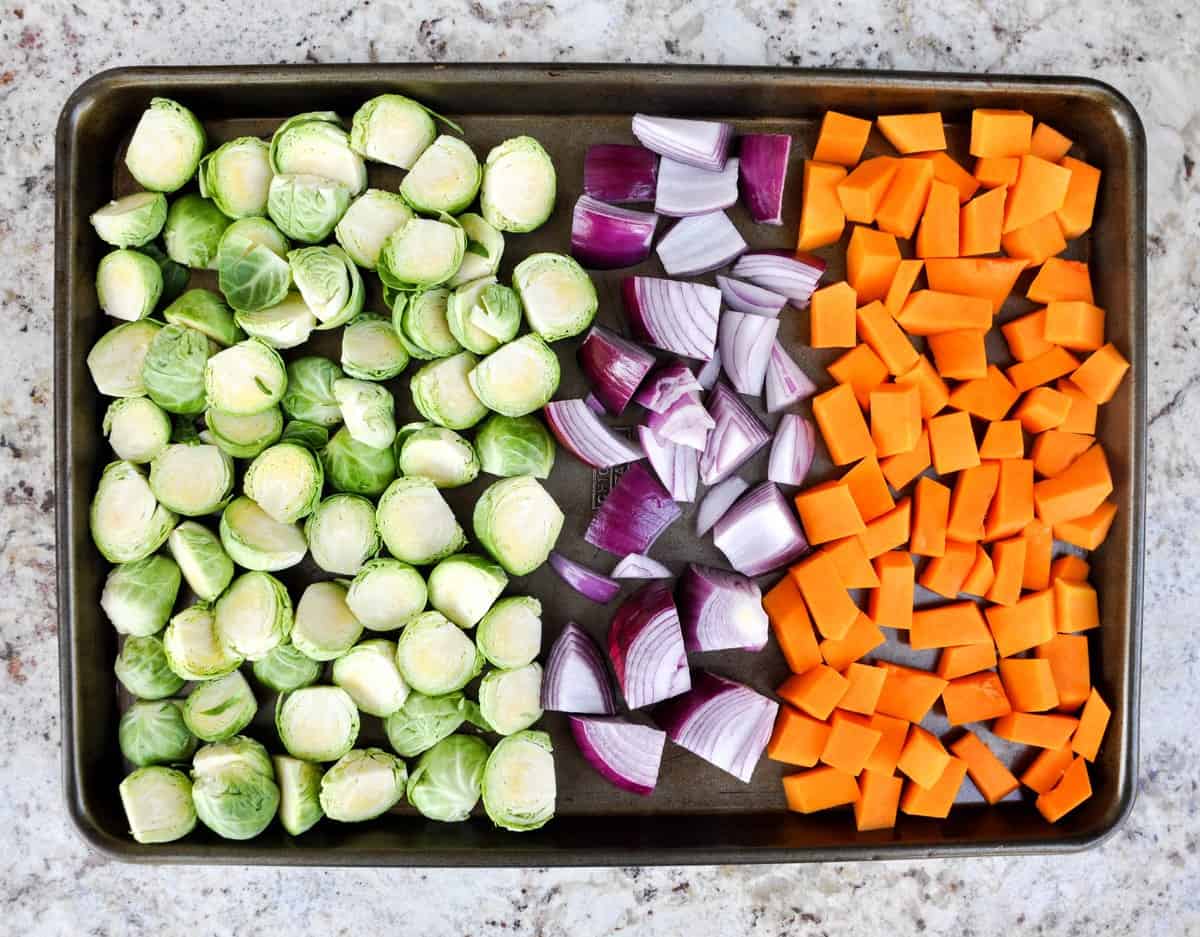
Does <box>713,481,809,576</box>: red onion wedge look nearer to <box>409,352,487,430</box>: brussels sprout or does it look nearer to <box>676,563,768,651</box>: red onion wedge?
<box>676,563,768,651</box>: red onion wedge

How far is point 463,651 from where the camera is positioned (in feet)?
6.64

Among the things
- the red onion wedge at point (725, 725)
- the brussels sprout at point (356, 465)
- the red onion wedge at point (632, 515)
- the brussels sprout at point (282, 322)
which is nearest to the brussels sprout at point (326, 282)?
the brussels sprout at point (282, 322)

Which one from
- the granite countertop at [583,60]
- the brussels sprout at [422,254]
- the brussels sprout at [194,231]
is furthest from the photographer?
the granite countertop at [583,60]

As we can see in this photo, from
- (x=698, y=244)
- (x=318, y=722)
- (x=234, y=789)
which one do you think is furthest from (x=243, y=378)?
(x=698, y=244)

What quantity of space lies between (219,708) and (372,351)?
0.82m

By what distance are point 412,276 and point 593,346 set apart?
0.40 metres

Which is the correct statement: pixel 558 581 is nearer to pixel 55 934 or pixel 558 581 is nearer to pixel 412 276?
pixel 412 276

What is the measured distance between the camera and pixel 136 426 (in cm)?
201

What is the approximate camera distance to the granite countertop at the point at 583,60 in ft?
7.23

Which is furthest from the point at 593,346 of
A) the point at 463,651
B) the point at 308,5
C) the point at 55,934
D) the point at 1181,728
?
the point at 55,934

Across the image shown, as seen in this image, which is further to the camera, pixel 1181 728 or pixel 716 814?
pixel 1181 728

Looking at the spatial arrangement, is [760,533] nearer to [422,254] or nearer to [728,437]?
A: [728,437]

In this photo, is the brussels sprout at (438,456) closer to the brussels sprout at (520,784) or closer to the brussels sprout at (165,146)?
the brussels sprout at (520,784)

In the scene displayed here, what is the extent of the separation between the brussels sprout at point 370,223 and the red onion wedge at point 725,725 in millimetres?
1163
